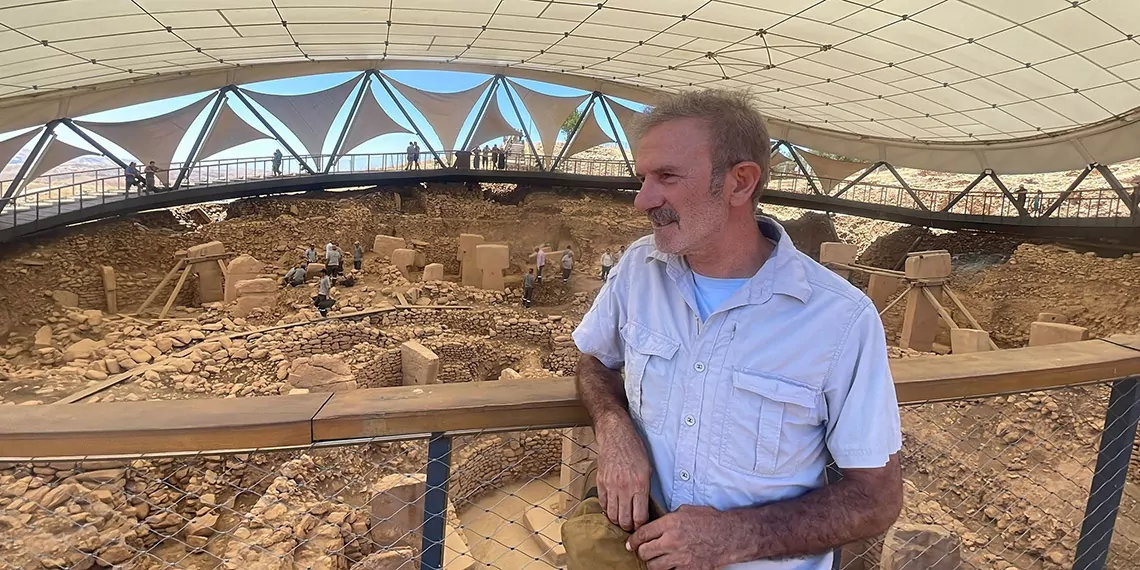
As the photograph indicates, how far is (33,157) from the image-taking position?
1675 cm

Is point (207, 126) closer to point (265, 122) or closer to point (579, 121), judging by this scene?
point (265, 122)

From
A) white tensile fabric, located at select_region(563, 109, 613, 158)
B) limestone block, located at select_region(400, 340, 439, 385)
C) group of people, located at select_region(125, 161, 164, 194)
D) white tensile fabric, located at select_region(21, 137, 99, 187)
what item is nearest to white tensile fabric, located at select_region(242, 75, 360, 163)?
group of people, located at select_region(125, 161, 164, 194)

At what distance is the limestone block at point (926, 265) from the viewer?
12.7 metres

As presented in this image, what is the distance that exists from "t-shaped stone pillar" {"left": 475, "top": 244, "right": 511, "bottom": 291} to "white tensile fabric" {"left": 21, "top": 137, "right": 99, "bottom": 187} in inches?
501

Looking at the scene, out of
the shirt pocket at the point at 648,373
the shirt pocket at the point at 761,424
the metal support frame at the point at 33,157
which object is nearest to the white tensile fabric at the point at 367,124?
the metal support frame at the point at 33,157

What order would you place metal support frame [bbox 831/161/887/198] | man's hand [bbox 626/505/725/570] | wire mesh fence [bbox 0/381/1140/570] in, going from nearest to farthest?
man's hand [bbox 626/505/725/570], wire mesh fence [bbox 0/381/1140/570], metal support frame [bbox 831/161/887/198]

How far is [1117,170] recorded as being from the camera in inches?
977

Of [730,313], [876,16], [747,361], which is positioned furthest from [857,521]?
[876,16]

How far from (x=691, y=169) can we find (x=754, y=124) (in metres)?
0.21

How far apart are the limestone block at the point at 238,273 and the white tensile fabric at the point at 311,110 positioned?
1036 cm

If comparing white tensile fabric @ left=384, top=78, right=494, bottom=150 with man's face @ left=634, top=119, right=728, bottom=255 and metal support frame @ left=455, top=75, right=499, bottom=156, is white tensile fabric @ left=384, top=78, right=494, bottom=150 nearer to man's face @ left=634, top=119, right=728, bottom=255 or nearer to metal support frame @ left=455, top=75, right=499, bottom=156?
metal support frame @ left=455, top=75, right=499, bottom=156

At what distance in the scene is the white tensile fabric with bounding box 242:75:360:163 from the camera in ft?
70.7

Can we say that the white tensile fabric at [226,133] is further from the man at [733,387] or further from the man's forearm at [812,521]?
the man's forearm at [812,521]

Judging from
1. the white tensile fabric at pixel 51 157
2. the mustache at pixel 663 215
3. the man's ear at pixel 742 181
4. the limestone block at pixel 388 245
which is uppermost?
the white tensile fabric at pixel 51 157
